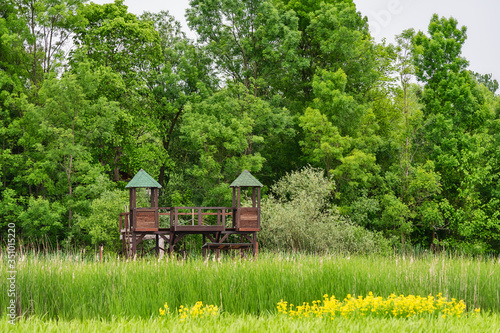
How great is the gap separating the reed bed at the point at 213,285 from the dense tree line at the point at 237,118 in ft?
53.9

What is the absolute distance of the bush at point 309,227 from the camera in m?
26.6

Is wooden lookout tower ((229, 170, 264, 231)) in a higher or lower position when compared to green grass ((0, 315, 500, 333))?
higher

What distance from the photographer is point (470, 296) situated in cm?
1182

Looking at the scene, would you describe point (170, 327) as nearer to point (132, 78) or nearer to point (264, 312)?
point (264, 312)

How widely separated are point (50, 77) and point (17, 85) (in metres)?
2.41

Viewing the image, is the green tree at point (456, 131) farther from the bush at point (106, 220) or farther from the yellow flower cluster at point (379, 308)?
the yellow flower cluster at point (379, 308)

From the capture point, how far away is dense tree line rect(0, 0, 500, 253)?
3055 cm

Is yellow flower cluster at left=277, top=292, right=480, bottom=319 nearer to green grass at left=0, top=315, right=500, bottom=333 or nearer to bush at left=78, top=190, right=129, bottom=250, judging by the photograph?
green grass at left=0, top=315, right=500, bottom=333

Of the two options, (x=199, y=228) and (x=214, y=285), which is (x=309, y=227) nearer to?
(x=199, y=228)

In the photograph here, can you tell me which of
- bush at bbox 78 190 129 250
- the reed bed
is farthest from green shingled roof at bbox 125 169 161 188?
the reed bed

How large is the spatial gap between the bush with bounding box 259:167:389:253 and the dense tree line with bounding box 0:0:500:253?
1379 millimetres

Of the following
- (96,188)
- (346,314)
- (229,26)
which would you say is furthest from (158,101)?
(346,314)

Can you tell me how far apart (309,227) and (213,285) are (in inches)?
622

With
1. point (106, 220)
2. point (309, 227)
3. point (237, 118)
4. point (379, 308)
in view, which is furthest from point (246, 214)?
point (379, 308)
